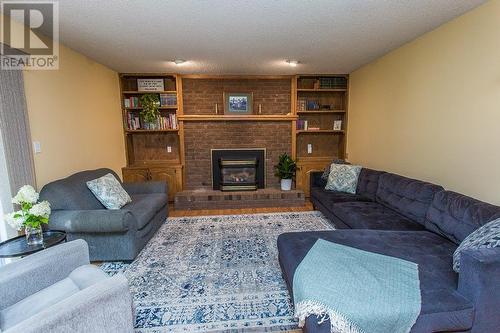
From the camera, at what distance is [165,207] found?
3.93 m

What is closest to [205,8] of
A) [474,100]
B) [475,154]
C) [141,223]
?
[141,223]

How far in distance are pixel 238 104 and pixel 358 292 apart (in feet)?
13.5

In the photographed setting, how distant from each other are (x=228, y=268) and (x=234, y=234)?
0.87 metres

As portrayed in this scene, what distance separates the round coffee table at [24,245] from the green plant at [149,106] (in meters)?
2.83

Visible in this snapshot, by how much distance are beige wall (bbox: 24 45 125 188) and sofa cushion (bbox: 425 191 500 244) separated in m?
3.94

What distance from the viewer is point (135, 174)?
15.8 ft

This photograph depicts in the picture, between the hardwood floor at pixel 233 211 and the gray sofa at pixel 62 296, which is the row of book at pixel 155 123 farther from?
the gray sofa at pixel 62 296

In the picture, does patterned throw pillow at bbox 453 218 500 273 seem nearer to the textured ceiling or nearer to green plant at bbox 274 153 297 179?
the textured ceiling

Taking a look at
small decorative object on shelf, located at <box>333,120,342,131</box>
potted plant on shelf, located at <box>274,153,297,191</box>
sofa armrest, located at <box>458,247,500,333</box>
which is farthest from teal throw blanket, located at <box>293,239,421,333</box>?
small decorative object on shelf, located at <box>333,120,342,131</box>

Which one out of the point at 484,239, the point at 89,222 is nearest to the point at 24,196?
the point at 89,222

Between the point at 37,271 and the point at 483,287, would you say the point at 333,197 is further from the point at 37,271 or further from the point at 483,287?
the point at 37,271

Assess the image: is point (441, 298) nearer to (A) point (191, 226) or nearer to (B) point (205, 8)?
(B) point (205, 8)

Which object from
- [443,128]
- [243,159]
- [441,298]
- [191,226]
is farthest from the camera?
[243,159]

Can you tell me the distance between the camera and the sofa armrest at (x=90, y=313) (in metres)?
1.03
